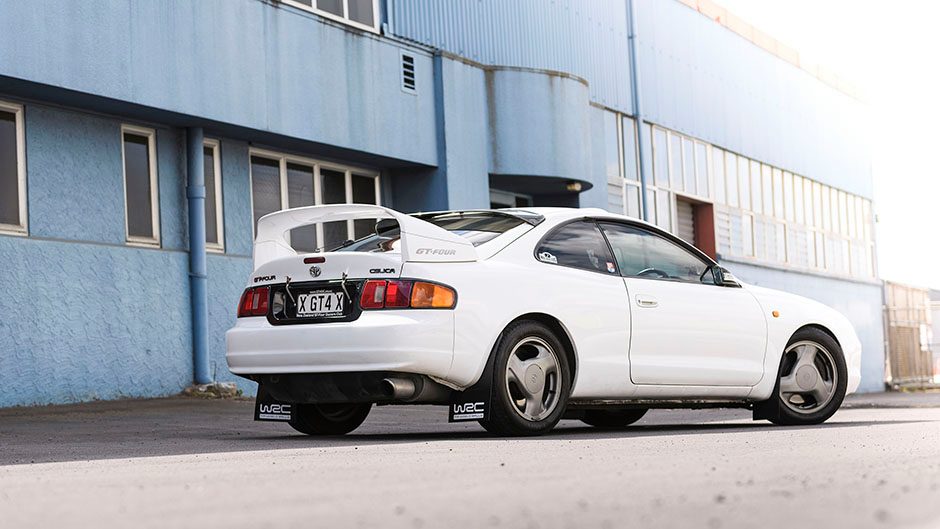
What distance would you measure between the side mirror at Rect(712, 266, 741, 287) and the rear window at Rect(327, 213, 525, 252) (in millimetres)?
1706

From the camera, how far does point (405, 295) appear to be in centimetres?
820

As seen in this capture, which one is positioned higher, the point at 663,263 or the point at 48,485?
the point at 663,263

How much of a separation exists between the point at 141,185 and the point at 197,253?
982 mm

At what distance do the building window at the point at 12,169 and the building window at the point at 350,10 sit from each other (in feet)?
14.8

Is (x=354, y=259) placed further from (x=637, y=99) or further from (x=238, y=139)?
(x=637, y=99)

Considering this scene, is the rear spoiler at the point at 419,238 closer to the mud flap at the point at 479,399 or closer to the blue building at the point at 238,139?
the mud flap at the point at 479,399

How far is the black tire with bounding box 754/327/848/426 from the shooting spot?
10.3 metres

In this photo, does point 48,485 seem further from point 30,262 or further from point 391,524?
point 30,262

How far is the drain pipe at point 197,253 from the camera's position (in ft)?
53.7

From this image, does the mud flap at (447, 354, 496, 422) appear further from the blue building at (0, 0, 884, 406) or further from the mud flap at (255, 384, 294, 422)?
the blue building at (0, 0, 884, 406)

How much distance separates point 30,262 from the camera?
14.5 m

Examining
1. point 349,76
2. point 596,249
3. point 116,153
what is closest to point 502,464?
point 596,249

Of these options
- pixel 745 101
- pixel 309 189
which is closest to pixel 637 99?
pixel 745 101

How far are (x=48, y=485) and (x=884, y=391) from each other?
118 feet
